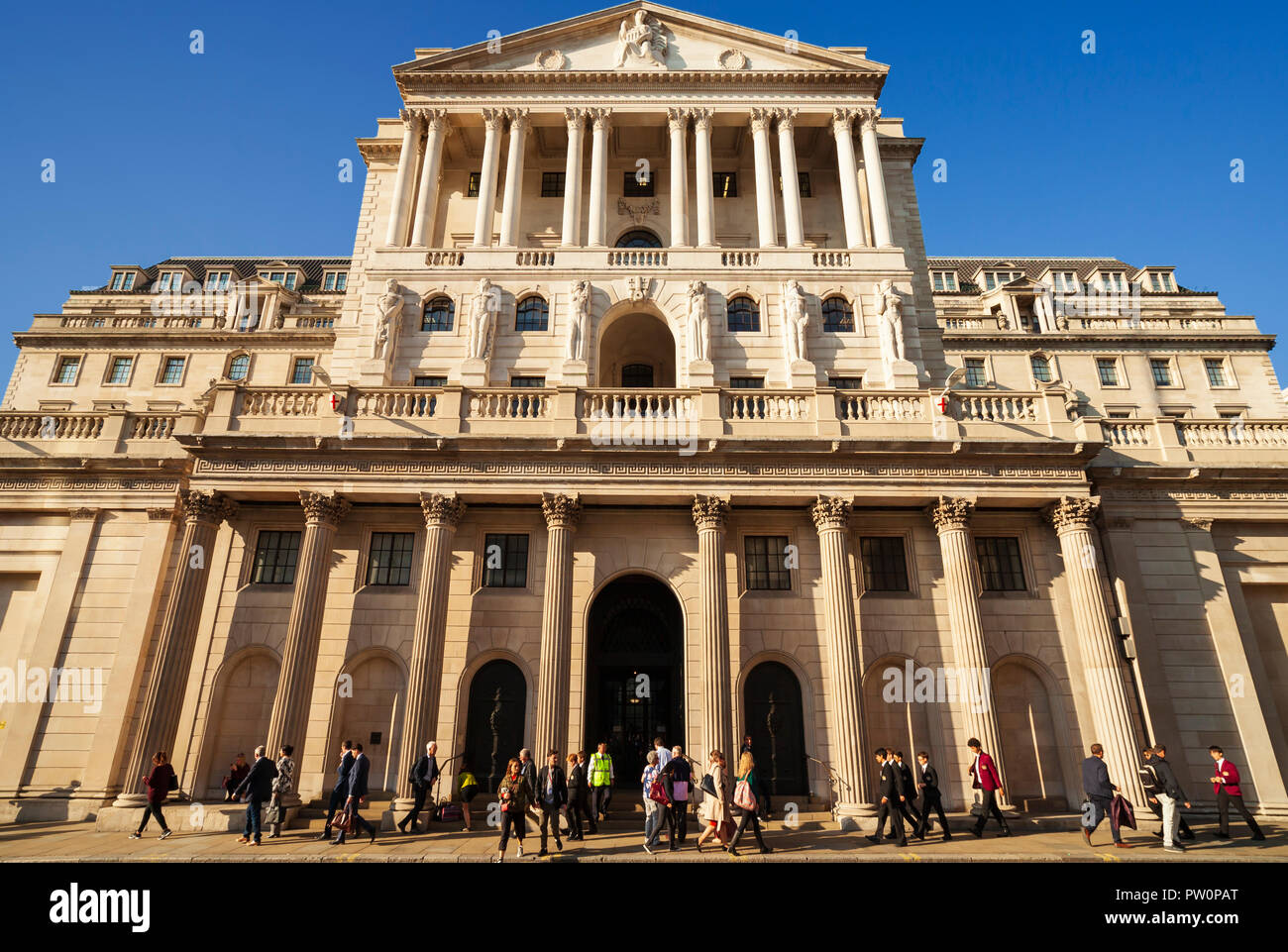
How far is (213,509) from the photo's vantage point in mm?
19719

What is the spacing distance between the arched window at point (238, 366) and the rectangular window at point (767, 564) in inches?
1444

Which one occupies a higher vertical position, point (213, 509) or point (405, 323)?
point (405, 323)

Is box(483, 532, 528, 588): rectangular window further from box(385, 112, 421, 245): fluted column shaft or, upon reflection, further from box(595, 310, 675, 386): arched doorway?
box(385, 112, 421, 245): fluted column shaft

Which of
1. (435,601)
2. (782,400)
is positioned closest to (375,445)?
(435,601)

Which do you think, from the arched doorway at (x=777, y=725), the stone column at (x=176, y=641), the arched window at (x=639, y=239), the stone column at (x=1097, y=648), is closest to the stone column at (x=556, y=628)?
the arched doorway at (x=777, y=725)

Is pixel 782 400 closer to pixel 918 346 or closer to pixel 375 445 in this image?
pixel 918 346

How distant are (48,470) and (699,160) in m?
25.1

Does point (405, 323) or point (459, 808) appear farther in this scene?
point (405, 323)

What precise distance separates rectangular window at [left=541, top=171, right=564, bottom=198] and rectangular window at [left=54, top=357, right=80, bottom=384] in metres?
34.0

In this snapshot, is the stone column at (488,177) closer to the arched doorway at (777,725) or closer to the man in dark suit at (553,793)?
the arched doorway at (777,725)

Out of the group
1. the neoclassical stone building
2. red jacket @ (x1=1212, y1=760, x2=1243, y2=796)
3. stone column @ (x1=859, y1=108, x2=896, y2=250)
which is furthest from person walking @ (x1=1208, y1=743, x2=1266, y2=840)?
stone column @ (x1=859, y1=108, x2=896, y2=250)

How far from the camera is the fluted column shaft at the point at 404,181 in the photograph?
90.5 ft

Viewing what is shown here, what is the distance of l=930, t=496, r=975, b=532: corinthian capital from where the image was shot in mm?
19797

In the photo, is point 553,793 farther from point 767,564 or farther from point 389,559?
point 389,559
